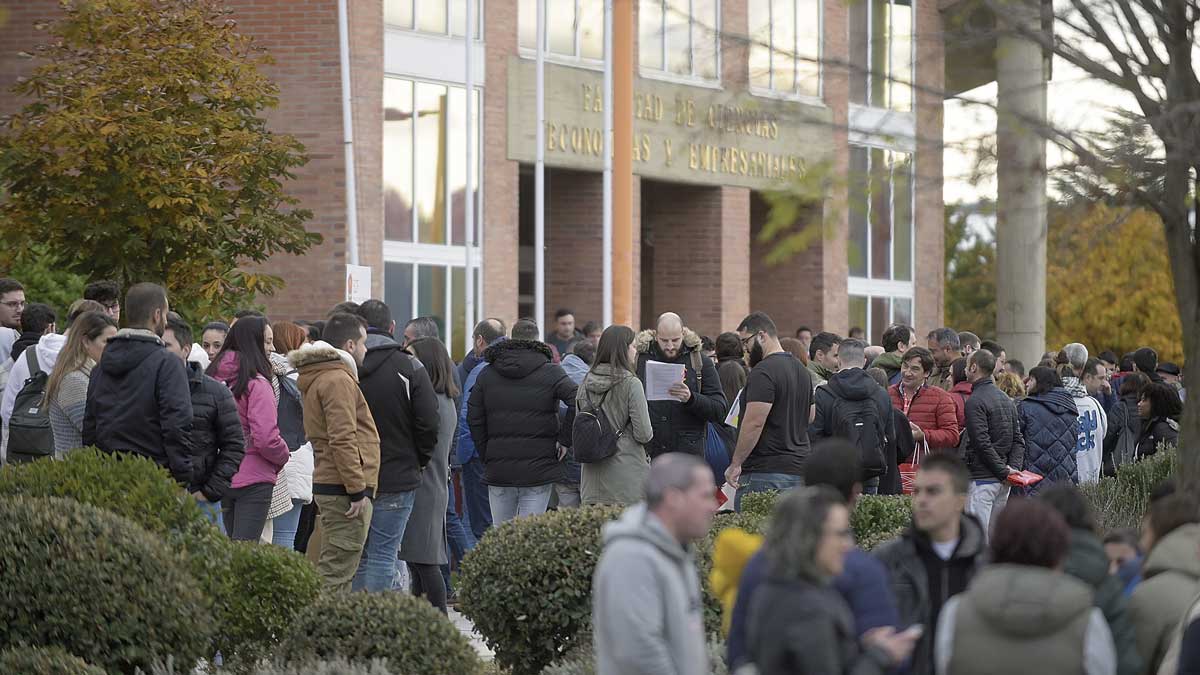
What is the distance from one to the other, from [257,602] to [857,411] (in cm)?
483

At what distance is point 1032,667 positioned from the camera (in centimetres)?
495

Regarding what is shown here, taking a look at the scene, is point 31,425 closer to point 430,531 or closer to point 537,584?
point 430,531

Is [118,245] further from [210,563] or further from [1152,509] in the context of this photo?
[1152,509]

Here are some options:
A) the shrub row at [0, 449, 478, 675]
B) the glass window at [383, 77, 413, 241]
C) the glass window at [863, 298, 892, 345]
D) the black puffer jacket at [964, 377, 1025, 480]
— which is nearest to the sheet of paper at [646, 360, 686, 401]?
→ the black puffer jacket at [964, 377, 1025, 480]

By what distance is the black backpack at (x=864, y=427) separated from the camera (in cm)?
1153

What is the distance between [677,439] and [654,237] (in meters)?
21.1

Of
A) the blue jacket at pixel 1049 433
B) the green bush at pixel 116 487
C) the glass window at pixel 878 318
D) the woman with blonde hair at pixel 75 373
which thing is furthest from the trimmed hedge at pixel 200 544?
the glass window at pixel 878 318

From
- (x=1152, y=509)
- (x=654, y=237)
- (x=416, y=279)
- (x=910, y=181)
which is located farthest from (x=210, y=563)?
(x=654, y=237)

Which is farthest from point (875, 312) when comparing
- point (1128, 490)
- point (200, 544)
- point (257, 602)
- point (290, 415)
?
point (200, 544)

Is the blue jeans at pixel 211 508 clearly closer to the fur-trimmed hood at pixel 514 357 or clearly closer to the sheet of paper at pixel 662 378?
the fur-trimmed hood at pixel 514 357

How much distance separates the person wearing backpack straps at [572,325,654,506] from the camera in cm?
1075

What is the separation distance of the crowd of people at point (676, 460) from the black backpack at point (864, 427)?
0.02 meters

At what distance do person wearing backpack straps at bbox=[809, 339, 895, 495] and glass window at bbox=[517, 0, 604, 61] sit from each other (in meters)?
17.1

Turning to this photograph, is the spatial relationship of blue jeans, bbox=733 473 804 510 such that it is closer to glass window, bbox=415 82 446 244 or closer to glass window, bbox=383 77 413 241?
glass window, bbox=383 77 413 241
